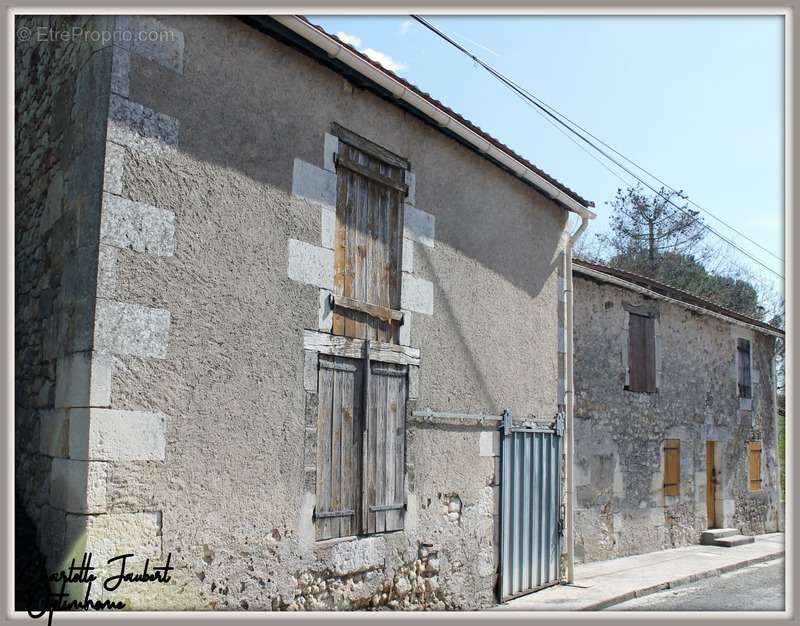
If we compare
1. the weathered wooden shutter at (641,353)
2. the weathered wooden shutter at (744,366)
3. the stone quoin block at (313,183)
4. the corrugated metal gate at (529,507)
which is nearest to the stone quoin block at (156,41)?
the stone quoin block at (313,183)

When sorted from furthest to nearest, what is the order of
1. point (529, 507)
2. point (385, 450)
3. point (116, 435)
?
point (529, 507) → point (385, 450) → point (116, 435)

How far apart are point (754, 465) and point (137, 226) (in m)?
13.2

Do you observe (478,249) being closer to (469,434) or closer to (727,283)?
(469,434)

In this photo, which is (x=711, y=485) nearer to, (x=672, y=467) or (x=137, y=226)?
(x=672, y=467)

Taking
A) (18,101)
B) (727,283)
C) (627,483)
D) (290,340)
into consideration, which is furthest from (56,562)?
(727,283)

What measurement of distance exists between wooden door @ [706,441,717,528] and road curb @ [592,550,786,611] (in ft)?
4.02

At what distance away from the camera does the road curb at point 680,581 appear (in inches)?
304

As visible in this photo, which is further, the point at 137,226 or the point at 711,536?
the point at 711,536

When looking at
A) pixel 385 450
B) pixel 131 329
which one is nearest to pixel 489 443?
pixel 385 450

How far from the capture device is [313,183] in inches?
228

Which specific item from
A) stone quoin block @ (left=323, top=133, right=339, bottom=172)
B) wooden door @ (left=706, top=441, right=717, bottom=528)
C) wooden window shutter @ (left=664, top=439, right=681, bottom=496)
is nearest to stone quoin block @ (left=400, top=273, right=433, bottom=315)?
stone quoin block @ (left=323, top=133, right=339, bottom=172)

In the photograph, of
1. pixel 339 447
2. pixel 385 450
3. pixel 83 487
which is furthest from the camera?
pixel 385 450

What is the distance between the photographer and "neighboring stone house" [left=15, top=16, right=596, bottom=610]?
4.50 m

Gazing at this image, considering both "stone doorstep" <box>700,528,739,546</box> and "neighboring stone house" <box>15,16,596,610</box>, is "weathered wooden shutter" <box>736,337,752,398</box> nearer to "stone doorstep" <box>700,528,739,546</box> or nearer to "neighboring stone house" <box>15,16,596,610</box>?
"stone doorstep" <box>700,528,739,546</box>
